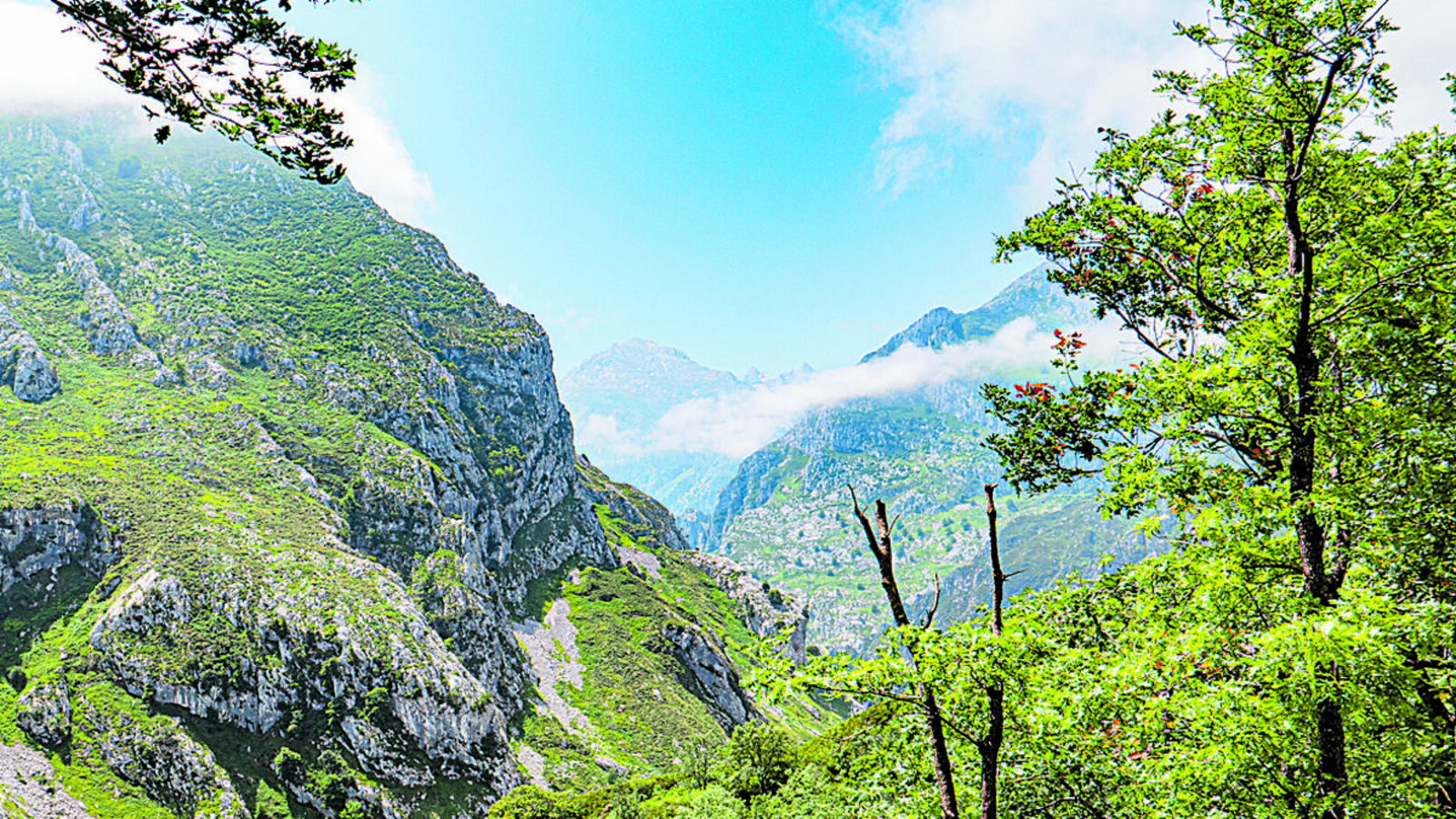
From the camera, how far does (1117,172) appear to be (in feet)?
46.9

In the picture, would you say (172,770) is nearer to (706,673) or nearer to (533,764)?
(533,764)

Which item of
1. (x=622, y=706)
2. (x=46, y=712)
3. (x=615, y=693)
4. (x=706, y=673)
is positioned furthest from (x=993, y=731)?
(x=706, y=673)

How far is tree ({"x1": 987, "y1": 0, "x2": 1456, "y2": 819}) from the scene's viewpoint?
28.6 feet

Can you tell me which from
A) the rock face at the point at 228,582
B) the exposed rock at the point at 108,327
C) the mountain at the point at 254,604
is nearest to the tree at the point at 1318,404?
the mountain at the point at 254,604

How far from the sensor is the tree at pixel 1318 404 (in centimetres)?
873

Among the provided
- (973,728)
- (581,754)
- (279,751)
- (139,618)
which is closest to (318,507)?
(139,618)

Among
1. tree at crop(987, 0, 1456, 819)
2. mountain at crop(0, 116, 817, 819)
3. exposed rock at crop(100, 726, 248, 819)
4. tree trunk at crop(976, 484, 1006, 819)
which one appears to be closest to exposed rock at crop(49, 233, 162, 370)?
mountain at crop(0, 116, 817, 819)

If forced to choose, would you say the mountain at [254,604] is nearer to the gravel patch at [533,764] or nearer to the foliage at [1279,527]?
the gravel patch at [533,764]

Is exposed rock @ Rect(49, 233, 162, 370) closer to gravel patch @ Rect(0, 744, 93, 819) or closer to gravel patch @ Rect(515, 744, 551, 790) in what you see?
gravel patch @ Rect(0, 744, 93, 819)

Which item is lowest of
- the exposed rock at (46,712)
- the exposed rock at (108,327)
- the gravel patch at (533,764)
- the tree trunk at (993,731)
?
the gravel patch at (533,764)

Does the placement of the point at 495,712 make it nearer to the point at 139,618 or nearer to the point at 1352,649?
the point at 139,618

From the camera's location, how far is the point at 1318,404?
9625 mm

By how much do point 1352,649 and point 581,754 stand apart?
154 m

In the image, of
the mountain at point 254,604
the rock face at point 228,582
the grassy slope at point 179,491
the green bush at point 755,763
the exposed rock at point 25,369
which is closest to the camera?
the green bush at point 755,763
